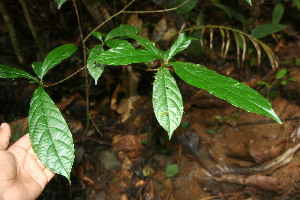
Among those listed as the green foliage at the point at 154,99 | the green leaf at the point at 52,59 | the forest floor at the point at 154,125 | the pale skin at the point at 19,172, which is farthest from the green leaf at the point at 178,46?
the forest floor at the point at 154,125

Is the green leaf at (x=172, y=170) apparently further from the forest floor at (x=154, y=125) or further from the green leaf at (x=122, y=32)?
the green leaf at (x=122, y=32)

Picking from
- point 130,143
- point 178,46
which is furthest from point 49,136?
point 130,143

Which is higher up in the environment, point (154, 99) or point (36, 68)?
point (36, 68)

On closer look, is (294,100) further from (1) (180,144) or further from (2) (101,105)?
(2) (101,105)

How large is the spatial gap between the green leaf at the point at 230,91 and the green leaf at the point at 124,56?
0.16 meters

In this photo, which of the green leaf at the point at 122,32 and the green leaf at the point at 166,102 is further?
the green leaf at the point at 122,32

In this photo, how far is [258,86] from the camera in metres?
3.28

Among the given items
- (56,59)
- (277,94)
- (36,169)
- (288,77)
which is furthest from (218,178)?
(56,59)

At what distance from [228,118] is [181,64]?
209 centimetres

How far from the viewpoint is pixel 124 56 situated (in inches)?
46.6

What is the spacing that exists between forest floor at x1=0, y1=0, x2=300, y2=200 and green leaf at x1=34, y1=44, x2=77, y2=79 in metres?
1.15

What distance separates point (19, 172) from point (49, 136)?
521 mm

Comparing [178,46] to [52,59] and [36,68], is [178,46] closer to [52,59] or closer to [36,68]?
[52,59]

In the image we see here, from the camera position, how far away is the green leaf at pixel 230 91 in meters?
1.04
